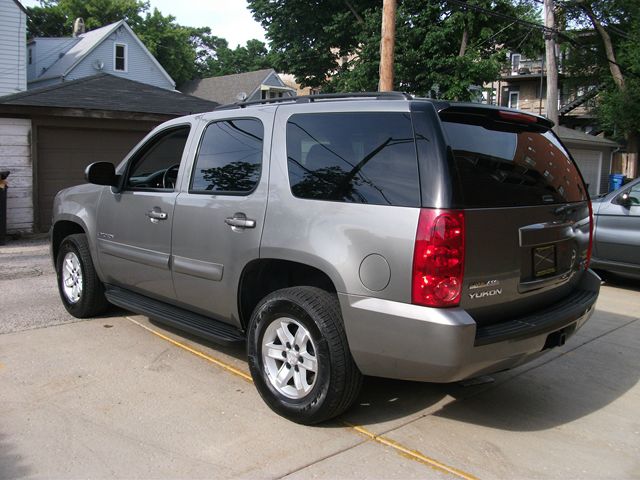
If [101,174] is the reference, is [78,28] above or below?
above

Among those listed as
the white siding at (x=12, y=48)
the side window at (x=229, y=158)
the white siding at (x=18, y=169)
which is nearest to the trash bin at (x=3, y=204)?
the white siding at (x=18, y=169)

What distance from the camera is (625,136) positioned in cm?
3077

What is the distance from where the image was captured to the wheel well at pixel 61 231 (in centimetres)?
603

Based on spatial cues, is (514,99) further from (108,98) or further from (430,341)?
(430,341)

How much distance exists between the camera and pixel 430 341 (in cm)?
300

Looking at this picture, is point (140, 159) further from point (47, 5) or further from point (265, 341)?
point (47, 5)

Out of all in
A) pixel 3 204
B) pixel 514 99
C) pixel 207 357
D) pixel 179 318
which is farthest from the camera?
pixel 514 99

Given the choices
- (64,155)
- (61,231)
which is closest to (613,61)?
(64,155)

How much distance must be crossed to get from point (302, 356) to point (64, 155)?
10318mm

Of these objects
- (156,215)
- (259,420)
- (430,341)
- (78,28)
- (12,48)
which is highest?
(78,28)

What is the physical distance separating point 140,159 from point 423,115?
287 cm

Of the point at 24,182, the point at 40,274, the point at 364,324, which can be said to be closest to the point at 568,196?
the point at 364,324

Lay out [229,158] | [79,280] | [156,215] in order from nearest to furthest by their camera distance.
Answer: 1. [229,158]
2. [156,215]
3. [79,280]

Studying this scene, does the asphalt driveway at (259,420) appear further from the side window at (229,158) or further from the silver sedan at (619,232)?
the silver sedan at (619,232)
